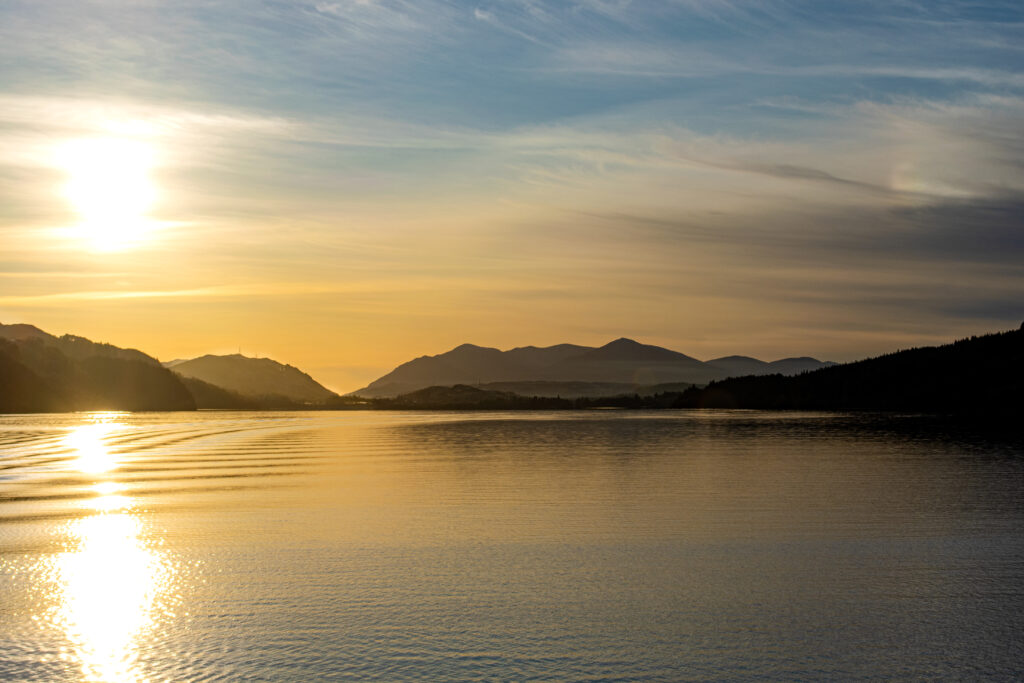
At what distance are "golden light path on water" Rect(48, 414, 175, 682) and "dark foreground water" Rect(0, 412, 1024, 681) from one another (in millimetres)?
70

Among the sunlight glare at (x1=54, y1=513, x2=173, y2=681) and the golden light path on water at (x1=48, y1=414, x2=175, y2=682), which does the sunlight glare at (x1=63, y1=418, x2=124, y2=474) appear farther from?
the sunlight glare at (x1=54, y1=513, x2=173, y2=681)

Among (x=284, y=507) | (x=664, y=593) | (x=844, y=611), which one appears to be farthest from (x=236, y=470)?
(x=844, y=611)

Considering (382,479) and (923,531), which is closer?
Result: (923,531)

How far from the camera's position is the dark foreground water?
12.6m

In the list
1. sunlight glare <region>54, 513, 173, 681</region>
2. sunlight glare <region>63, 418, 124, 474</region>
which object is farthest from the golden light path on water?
sunlight glare <region>63, 418, 124, 474</region>

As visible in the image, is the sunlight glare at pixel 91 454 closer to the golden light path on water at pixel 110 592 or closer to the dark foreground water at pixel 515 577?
the dark foreground water at pixel 515 577

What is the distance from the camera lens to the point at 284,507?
28734 millimetres

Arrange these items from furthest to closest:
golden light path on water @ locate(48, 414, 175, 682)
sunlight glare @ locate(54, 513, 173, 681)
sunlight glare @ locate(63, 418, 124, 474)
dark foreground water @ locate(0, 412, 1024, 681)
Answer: sunlight glare @ locate(63, 418, 124, 474) → golden light path on water @ locate(48, 414, 175, 682) → sunlight glare @ locate(54, 513, 173, 681) → dark foreground water @ locate(0, 412, 1024, 681)

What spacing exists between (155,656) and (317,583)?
4.85 meters

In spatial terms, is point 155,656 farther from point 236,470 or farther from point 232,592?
point 236,470

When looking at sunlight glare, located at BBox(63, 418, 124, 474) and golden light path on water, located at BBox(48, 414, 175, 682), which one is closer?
golden light path on water, located at BBox(48, 414, 175, 682)

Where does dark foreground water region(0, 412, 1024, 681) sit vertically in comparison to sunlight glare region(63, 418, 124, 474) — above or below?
below

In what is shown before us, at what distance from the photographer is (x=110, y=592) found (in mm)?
16719

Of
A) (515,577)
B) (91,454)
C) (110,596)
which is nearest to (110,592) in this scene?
(110,596)
